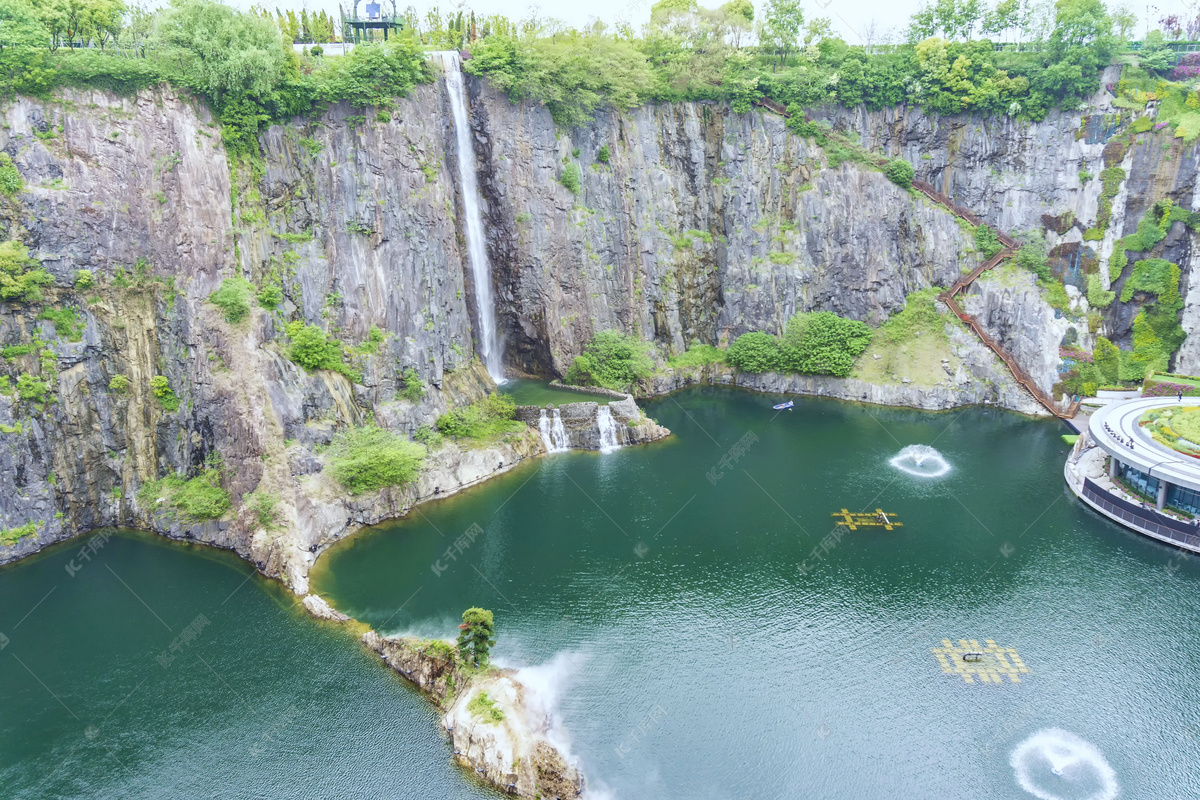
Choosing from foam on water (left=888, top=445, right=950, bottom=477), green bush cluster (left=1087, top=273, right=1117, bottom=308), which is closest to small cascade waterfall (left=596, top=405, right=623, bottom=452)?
foam on water (left=888, top=445, right=950, bottom=477)

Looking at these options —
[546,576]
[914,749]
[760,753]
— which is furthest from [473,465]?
[914,749]

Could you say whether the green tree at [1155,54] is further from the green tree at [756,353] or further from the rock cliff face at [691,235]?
the green tree at [756,353]

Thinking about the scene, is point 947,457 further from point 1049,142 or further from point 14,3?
point 14,3

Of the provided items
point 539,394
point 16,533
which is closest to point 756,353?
point 539,394

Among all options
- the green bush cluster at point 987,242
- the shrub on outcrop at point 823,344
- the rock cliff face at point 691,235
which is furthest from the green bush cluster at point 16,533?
the green bush cluster at point 987,242

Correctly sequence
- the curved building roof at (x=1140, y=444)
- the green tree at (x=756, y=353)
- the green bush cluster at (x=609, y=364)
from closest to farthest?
the curved building roof at (x=1140, y=444) → the green bush cluster at (x=609, y=364) → the green tree at (x=756, y=353)

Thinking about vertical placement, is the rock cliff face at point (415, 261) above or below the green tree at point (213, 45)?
below
